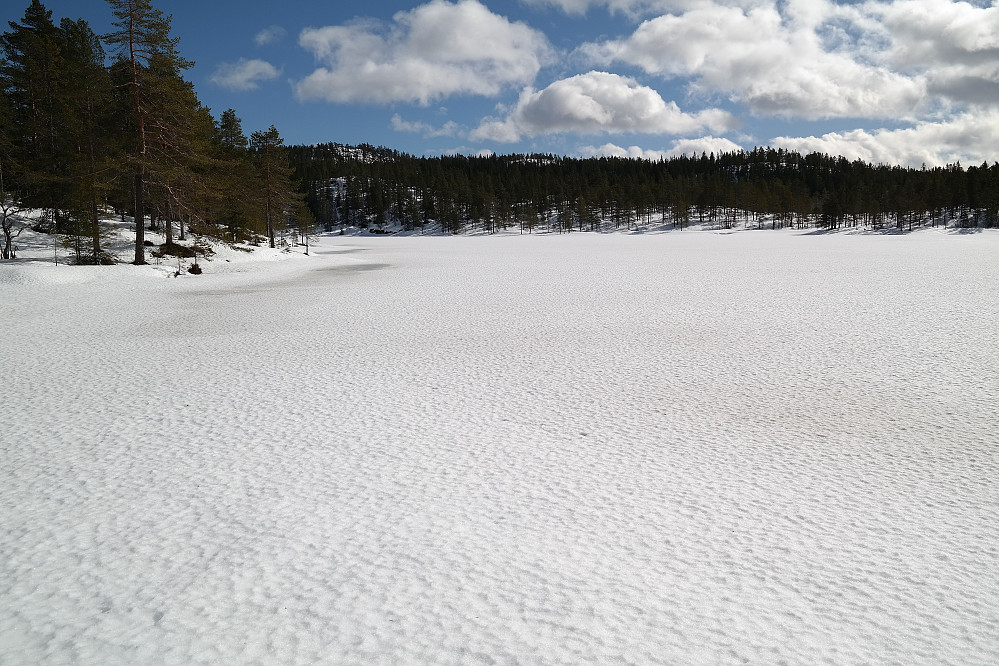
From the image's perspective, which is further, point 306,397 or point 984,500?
point 306,397

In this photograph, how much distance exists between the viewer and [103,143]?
31.5 metres

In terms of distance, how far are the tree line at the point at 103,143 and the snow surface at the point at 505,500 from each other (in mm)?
18262

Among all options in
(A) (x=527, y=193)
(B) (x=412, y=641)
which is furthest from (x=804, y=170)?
(B) (x=412, y=641)

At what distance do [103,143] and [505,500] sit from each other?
37746 mm

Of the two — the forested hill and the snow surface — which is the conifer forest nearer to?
the forested hill

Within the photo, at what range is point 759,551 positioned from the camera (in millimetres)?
4086

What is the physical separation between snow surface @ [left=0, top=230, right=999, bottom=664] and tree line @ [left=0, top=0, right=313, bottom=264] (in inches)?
719

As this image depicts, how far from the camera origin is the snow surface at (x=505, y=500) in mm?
3324

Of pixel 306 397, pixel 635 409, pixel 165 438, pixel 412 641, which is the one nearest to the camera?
pixel 412 641

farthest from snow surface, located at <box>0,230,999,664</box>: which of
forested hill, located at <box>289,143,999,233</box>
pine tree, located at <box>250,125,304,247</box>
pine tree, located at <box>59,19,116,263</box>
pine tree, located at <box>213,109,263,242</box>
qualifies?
forested hill, located at <box>289,143,999,233</box>

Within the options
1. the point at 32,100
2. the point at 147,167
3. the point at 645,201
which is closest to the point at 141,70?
the point at 147,167

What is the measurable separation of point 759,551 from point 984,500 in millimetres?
2484

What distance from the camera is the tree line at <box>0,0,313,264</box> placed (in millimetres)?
25406

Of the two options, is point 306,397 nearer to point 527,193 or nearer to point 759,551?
point 759,551
